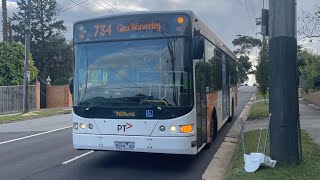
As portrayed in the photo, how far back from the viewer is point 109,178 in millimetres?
8180

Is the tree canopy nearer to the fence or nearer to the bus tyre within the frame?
the fence

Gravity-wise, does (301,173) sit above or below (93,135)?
below

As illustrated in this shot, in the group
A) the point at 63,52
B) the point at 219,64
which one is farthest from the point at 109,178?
the point at 63,52

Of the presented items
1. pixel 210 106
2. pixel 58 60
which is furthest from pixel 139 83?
pixel 58 60

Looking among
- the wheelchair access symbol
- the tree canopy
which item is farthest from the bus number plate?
the tree canopy

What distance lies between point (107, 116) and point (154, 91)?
1.13m

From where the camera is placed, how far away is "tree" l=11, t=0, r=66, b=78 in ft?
201

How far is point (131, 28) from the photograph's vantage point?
8.76 m

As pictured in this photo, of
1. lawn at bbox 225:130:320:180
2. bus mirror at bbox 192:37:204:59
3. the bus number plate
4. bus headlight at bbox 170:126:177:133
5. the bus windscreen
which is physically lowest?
lawn at bbox 225:130:320:180

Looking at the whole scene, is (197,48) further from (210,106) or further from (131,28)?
(210,106)

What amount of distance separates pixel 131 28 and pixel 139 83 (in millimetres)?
1172

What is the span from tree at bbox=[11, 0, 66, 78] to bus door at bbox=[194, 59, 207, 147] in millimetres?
53695

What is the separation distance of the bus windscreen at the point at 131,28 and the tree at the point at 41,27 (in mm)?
53601

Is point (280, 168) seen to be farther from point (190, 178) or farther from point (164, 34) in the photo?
point (164, 34)
